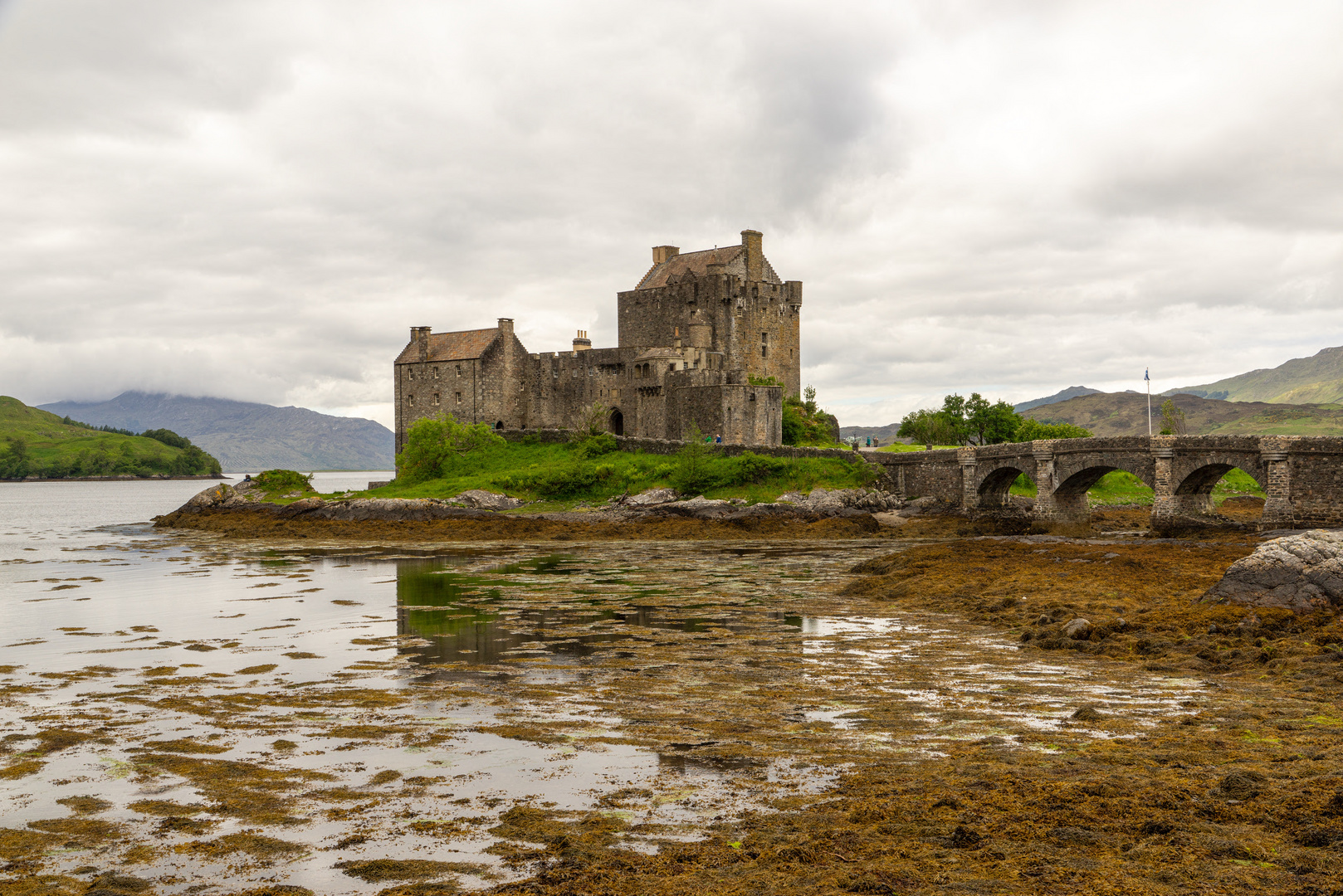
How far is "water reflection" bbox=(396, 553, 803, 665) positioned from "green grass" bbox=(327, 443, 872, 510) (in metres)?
25.0

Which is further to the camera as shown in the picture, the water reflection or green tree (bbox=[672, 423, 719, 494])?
green tree (bbox=[672, 423, 719, 494])

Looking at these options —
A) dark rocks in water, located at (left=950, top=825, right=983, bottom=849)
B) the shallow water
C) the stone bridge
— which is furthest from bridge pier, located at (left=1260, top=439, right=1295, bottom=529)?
dark rocks in water, located at (left=950, top=825, right=983, bottom=849)

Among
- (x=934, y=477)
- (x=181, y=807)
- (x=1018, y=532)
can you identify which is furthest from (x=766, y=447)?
(x=181, y=807)

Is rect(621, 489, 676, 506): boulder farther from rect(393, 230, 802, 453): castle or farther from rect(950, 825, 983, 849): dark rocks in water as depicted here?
rect(950, 825, 983, 849): dark rocks in water

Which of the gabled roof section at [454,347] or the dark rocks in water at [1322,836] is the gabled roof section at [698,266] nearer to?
the gabled roof section at [454,347]

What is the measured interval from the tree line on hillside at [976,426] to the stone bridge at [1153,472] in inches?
929

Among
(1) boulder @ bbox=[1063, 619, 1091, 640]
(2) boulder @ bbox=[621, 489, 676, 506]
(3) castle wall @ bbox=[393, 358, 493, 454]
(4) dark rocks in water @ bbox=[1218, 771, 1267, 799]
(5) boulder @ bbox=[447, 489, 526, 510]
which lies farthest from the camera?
(3) castle wall @ bbox=[393, 358, 493, 454]

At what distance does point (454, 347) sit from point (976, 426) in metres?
45.3

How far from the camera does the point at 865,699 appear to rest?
48.3 ft

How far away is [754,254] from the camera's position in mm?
75250

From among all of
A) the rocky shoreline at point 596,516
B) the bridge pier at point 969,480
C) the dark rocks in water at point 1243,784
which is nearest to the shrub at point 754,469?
the rocky shoreline at point 596,516

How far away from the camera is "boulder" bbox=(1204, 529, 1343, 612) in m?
18.7

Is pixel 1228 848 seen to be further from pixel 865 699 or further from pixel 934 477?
pixel 934 477

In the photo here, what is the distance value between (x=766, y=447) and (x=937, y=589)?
33.6 metres
